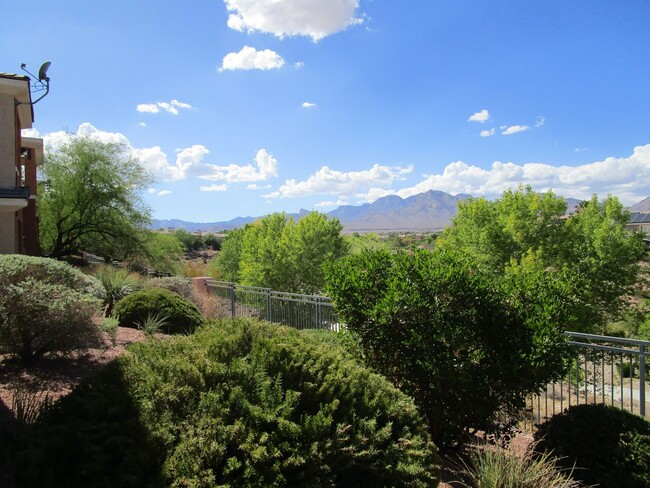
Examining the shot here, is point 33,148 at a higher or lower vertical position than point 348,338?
higher

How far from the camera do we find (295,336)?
4383 millimetres

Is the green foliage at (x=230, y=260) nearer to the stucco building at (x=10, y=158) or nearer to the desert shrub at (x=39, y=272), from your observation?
the stucco building at (x=10, y=158)

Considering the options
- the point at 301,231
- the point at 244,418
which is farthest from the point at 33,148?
the point at 244,418

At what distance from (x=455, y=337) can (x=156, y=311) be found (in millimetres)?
7656

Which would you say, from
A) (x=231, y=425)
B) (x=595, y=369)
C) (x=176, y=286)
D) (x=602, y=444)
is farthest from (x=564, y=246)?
(x=231, y=425)

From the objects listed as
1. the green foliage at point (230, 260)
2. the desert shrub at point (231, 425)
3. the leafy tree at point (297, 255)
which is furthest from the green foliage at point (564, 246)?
the desert shrub at point (231, 425)

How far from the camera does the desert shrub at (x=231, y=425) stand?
10.1ft

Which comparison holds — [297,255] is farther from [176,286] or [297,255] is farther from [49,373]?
[49,373]

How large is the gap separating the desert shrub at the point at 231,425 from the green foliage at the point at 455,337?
119 cm

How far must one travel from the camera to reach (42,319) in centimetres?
641

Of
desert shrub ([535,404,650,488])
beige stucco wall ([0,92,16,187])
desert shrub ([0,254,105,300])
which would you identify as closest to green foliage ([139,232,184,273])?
beige stucco wall ([0,92,16,187])

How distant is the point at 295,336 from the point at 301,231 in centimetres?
2551

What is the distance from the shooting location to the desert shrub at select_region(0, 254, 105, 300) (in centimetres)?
658

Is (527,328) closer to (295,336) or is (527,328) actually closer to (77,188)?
(295,336)
